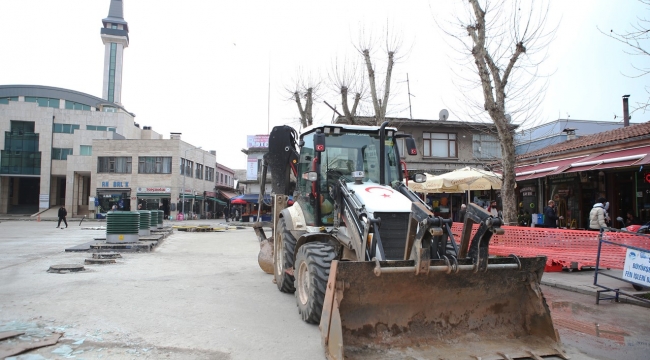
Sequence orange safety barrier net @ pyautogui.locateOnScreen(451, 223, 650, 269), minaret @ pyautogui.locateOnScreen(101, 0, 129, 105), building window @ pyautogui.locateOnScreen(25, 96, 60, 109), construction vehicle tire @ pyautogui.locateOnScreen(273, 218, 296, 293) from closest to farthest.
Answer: construction vehicle tire @ pyautogui.locateOnScreen(273, 218, 296, 293), orange safety barrier net @ pyautogui.locateOnScreen(451, 223, 650, 269), building window @ pyautogui.locateOnScreen(25, 96, 60, 109), minaret @ pyautogui.locateOnScreen(101, 0, 129, 105)

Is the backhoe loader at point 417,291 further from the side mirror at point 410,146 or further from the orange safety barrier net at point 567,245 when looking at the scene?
the orange safety barrier net at point 567,245

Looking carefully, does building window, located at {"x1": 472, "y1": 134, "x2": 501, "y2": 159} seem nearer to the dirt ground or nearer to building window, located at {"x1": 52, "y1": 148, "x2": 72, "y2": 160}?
the dirt ground

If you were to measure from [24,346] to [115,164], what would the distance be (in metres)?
45.8

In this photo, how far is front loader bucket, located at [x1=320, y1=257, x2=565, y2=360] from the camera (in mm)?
4297

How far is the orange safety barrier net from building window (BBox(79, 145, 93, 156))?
4906cm

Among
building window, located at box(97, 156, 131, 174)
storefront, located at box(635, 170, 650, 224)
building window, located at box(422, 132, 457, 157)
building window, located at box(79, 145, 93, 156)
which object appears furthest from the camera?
building window, located at box(79, 145, 93, 156)

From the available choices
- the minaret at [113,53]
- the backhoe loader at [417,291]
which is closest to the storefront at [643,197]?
the backhoe loader at [417,291]

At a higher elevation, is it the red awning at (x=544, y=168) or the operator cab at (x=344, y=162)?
the red awning at (x=544, y=168)

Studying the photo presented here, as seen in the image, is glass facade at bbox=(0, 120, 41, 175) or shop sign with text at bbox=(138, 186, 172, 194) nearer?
shop sign with text at bbox=(138, 186, 172, 194)

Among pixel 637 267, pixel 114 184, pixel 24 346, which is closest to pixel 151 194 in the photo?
pixel 114 184

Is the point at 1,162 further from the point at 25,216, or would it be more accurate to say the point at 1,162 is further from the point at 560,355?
the point at 560,355

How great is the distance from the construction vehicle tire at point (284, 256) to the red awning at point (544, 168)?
1039 cm

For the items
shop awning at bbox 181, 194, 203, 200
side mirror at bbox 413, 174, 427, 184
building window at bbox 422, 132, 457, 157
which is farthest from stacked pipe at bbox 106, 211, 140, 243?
shop awning at bbox 181, 194, 203, 200

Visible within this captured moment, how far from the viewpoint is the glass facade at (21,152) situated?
160ft
